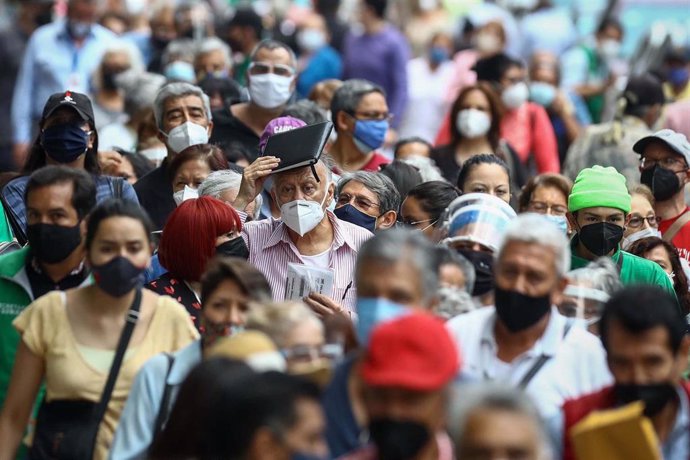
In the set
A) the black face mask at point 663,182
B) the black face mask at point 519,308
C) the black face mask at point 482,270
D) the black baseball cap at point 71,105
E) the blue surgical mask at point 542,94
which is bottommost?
the black face mask at point 519,308

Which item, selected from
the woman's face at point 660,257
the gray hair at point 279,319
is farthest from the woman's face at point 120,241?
the woman's face at point 660,257

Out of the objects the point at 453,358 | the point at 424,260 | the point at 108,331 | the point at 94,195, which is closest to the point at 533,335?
the point at 424,260

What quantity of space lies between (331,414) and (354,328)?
767 millimetres

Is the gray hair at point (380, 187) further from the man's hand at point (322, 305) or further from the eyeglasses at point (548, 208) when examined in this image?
the man's hand at point (322, 305)

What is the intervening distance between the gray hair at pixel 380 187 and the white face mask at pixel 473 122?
254cm

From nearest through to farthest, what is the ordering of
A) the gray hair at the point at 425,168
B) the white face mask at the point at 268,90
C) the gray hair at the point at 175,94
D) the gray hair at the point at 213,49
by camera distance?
the gray hair at the point at 425,168
the gray hair at the point at 175,94
the white face mask at the point at 268,90
the gray hair at the point at 213,49

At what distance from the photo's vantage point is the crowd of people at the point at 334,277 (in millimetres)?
5891

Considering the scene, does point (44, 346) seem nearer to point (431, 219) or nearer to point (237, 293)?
point (237, 293)

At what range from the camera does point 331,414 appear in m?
6.12

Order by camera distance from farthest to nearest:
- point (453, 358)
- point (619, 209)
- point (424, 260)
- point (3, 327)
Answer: point (619, 209)
point (3, 327)
point (424, 260)
point (453, 358)

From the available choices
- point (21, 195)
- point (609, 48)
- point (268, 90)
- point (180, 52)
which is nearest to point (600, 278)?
point (21, 195)

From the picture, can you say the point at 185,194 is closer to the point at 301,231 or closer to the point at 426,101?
the point at 301,231

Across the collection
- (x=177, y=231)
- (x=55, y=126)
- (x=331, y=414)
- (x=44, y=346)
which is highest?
(x=55, y=126)

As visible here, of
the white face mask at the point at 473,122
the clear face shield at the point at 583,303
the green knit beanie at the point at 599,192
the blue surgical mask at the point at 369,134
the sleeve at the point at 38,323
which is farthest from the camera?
the white face mask at the point at 473,122
